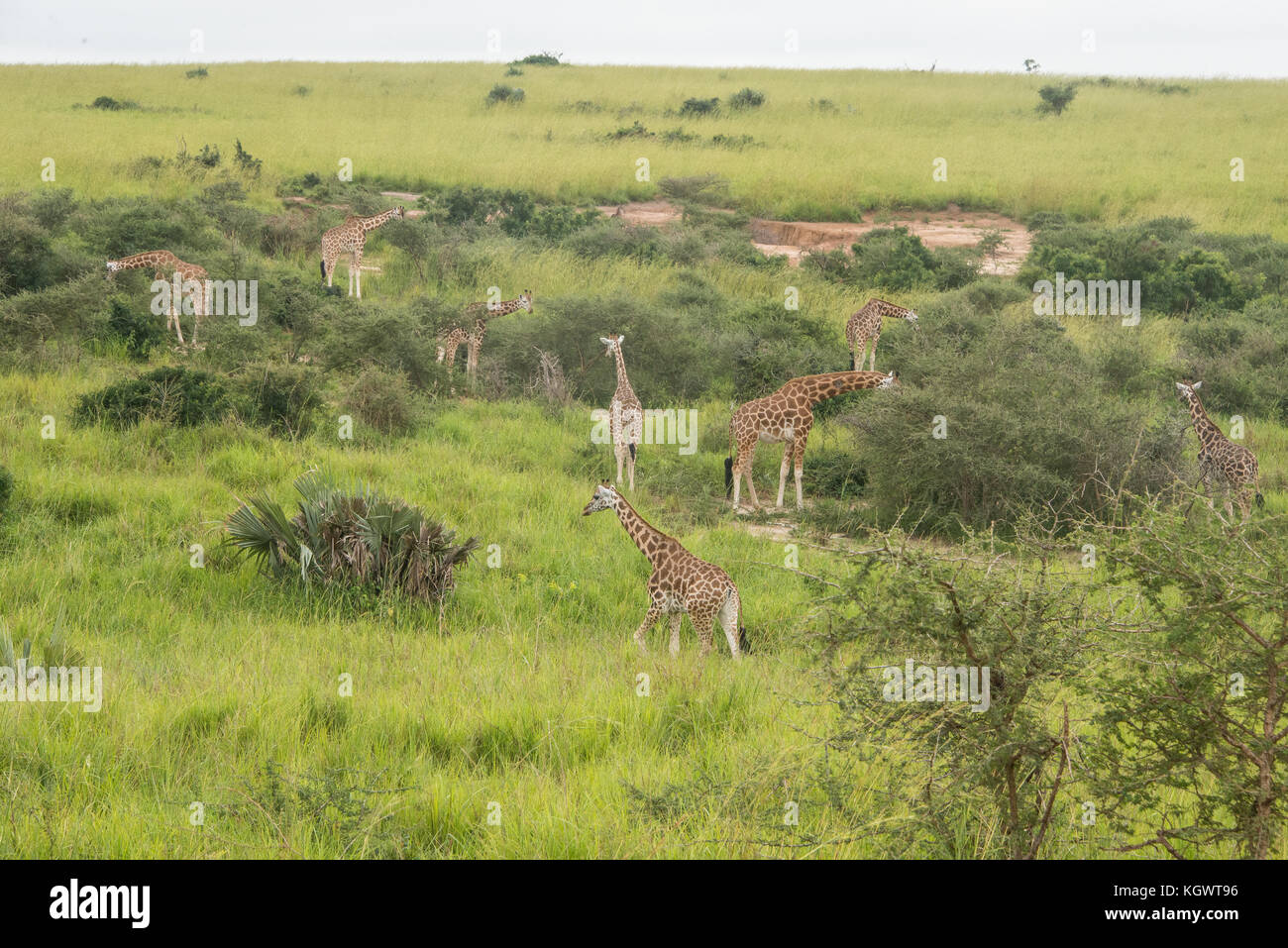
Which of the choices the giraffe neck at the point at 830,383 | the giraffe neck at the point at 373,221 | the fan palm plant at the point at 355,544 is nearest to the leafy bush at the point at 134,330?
the giraffe neck at the point at 373,221

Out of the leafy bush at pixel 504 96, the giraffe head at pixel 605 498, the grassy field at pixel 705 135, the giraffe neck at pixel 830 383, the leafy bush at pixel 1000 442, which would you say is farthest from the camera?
the leafy bush at pixel 504 96

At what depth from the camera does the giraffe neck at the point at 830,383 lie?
→ 12438 mm

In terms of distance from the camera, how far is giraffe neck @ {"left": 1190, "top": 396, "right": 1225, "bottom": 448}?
12203 mm

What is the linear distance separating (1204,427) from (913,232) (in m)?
Answer: 16.3

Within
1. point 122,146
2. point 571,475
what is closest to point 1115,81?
point 122,146

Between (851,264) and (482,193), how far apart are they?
28.7ft

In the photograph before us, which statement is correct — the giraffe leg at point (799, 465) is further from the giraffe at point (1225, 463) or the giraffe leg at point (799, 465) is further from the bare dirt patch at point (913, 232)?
the bare dirt patch at point (913, 232)

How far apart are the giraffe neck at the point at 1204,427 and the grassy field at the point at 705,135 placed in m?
16.9

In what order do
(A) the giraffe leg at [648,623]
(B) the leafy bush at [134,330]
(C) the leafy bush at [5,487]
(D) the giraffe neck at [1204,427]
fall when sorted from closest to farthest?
1. (A) the giraffe leg at [648,623]
2. (C) the leafy bush at [5,487]
3. (D) the giraffe neck at [1204,427]
4. (B) the leafy bush at [134,330]

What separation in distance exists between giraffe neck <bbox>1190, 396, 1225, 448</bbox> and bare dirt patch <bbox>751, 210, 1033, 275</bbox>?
479 inches

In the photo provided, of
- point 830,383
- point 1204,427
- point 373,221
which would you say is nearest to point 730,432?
point 830,383

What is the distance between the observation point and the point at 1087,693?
4.56 meters

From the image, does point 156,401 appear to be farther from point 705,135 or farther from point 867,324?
point 705,135

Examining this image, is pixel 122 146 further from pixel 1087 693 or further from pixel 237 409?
pixel 1087 693
